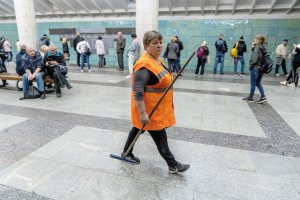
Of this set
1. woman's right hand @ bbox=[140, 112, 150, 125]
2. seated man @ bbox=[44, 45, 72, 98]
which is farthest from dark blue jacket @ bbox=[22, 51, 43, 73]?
woman's right hand @ bbox=[140, 112, 150, 125]

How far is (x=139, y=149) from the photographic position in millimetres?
3500

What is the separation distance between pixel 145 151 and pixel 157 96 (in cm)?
124

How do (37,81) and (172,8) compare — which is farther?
(172,8)

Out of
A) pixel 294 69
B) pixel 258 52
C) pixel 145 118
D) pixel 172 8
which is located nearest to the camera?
pixel 145 118

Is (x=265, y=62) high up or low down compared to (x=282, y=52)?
down

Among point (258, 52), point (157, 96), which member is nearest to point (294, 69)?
point (258, 52)

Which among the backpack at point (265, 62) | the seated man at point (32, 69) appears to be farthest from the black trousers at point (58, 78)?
the backpack at point (265, 62)

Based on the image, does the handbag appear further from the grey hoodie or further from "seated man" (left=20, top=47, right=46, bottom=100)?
the grey hoodie

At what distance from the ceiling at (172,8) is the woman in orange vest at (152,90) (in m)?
9.63

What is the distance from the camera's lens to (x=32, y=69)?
256 inches

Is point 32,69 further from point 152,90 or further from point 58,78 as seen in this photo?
point 152,90

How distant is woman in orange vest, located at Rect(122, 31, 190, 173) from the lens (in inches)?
93.4

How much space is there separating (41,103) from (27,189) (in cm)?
386

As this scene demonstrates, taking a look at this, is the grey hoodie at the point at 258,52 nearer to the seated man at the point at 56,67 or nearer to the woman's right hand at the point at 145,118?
the woman's right hand at the point at 145,118
